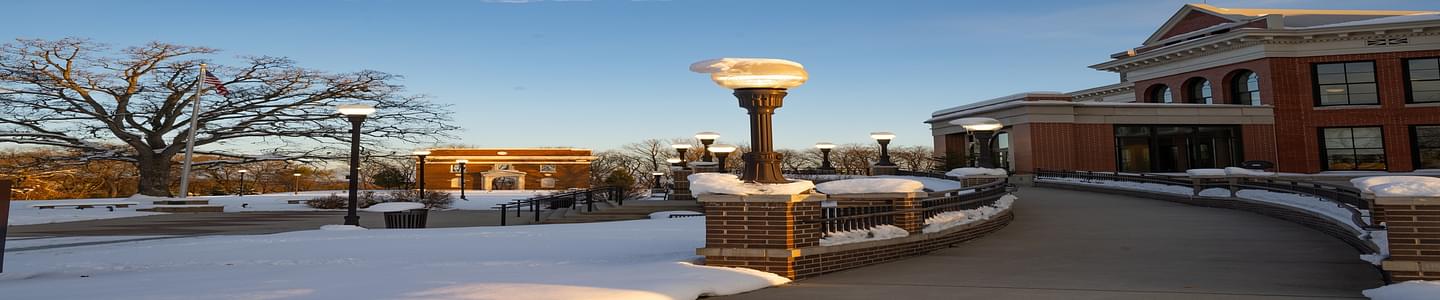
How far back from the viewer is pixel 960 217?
11.1 meters

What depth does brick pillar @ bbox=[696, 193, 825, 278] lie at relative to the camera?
7555 mm

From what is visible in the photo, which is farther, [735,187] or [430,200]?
[430,200]

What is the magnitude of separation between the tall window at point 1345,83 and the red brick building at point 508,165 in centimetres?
6133

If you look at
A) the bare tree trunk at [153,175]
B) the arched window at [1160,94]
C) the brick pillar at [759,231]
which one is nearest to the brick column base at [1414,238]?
the brick pillar at [759,231]

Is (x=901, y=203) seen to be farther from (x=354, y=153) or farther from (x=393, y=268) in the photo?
(x=354, y=153)

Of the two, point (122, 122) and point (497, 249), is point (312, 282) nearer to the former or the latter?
point (497, 249)

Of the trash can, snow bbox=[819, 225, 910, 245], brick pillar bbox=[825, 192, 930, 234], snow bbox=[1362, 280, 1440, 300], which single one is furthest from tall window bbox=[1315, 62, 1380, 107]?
the trash can

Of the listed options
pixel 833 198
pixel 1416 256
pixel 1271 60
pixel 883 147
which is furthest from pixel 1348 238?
pixel 1271 60

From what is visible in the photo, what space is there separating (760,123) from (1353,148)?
127ft

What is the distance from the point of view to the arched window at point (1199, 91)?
Result: 37.5m

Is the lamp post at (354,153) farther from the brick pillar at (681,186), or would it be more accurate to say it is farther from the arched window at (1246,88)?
the arched window at (1246,88)

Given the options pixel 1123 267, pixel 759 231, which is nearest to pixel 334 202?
pixel 759 231

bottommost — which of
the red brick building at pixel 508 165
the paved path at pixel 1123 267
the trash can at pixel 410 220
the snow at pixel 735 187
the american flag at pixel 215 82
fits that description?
the paved path at pixel 1123 267

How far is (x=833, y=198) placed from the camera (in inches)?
361
